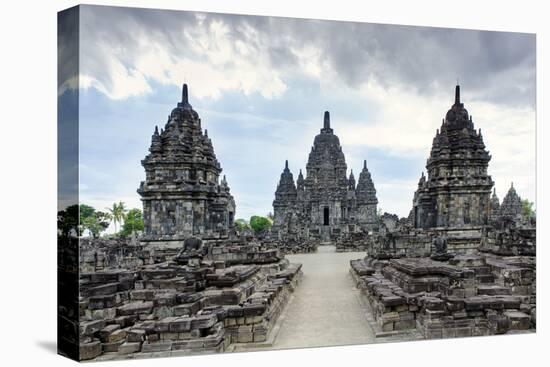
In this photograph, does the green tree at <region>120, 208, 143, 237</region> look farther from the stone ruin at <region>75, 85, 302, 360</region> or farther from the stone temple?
the stone temple

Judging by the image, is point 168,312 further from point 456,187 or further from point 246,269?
point 456,187

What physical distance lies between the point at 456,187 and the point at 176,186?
33.0 ft

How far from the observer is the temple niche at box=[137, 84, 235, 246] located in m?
14.4

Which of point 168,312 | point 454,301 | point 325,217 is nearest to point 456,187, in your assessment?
point 454,301

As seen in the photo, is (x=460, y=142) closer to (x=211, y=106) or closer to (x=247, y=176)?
(x=247, y=176)

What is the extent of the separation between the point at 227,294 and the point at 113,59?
14.2 ft

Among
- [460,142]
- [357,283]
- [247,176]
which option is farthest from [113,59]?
[460,142]

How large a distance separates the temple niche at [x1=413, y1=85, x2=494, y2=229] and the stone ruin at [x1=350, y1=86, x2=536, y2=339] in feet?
0.11

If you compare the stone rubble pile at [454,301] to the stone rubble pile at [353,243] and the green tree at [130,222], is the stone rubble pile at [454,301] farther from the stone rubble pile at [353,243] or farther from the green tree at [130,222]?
the stone rubble pile at [353,243]

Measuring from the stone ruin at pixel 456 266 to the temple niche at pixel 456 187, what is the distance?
0.03 metres

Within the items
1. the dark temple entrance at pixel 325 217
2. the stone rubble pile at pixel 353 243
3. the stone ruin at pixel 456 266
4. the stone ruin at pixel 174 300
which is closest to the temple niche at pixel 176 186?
the stone ruin at pixel 174 300

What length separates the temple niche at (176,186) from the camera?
567 inches

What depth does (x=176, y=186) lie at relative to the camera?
48.1 feet

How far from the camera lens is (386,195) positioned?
1145 cm
